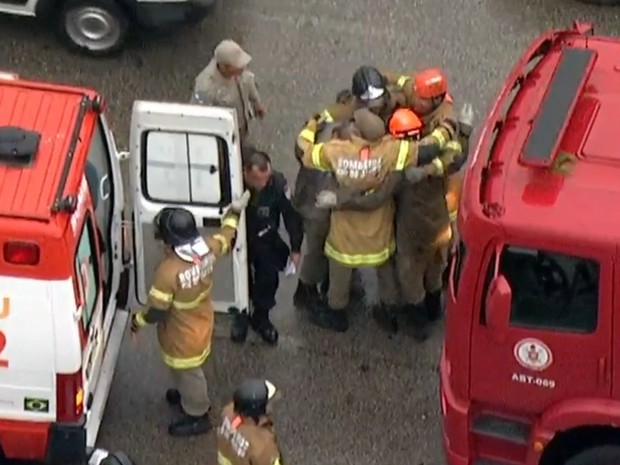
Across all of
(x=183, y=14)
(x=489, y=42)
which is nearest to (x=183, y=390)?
(x=183, y=14)

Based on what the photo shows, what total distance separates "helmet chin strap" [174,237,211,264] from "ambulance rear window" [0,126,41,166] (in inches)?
39.4

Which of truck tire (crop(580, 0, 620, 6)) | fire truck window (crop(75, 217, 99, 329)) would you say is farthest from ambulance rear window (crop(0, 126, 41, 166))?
truck tire (crop(580, 0, 620, 6))

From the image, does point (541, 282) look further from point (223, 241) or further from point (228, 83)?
point (228, 83)

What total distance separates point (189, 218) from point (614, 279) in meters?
2.35

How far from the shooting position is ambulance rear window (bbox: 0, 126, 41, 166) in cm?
785

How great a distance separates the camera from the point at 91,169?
8492 millimetres

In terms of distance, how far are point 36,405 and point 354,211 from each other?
90.2 inches

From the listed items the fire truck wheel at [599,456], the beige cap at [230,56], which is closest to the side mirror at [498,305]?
the fire truck wheel at [599,456]

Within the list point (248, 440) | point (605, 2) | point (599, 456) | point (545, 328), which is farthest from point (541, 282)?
point (605, 2)

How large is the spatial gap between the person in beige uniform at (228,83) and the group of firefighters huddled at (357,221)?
750mm

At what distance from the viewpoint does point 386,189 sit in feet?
30.3

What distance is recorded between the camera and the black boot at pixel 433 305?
1006cm

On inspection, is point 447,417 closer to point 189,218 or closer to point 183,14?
point 189,218

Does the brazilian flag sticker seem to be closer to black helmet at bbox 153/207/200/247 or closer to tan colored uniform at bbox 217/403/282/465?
tan colored uniform at bbox 217/403/282/465
